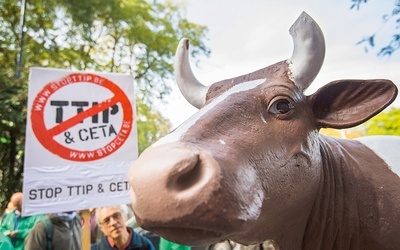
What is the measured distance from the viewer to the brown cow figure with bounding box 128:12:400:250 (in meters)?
1.19

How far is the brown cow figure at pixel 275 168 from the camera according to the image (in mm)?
1193

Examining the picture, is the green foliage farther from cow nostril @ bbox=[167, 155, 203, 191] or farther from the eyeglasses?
cow nostril @ bbox=[167, 155, 203, 191]

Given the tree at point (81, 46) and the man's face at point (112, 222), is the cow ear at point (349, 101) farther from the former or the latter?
the tree at point (81, 46)

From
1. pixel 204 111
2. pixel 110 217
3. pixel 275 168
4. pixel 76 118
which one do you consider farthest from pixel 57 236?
pixel 275 168

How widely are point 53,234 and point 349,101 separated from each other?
387cm

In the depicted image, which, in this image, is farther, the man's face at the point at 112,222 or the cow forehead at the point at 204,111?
the man's face at the point at 112,222

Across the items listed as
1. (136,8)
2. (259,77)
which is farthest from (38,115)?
(136,8)

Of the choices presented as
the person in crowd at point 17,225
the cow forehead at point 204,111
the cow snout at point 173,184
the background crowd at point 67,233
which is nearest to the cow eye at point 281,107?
the cow forehead at point 204,111

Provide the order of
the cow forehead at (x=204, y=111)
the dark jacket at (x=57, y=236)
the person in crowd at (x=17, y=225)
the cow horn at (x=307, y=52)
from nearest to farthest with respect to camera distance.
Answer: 1. the cow forehead at (x=204, y=111)
2. the cow horn at (x=307, y=52)
3. the dark jacket at (x=57, y=236)
4. the person in crowd at (x=17, y=225)

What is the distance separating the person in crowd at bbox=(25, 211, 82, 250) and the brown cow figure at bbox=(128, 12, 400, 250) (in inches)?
123

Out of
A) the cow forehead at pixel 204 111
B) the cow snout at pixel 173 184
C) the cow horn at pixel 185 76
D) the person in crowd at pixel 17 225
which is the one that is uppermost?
the cow horn at pixel 185 76

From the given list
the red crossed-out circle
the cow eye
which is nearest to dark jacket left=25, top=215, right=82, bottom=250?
the red crossed-out circle

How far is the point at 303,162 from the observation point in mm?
1651

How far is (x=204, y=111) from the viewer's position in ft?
5.20
